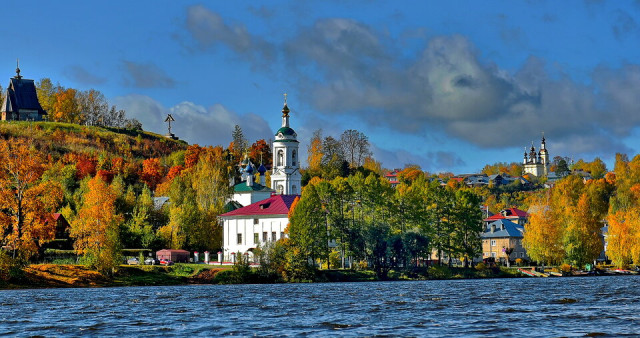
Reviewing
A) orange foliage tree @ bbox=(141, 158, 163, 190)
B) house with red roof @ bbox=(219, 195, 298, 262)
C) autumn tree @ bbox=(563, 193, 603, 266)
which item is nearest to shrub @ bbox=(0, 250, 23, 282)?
house with red roof @ bbox=(219, 195, 298, 262)

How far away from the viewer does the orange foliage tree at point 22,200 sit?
7381 cm

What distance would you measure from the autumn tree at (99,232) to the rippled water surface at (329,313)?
14.7 metres

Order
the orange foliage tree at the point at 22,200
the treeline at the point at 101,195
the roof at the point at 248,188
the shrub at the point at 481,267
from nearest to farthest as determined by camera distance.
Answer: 1. the orange foliage tree at the point at 22,200
2. the treeline at the point at 101,195
3. the shrub at the point at 481,267
4. the roof at the point at 248,188

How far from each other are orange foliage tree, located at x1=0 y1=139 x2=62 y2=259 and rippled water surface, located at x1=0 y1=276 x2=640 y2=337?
319 inches

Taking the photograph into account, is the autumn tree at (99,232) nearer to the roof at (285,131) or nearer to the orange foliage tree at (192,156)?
the roof at (285,131)

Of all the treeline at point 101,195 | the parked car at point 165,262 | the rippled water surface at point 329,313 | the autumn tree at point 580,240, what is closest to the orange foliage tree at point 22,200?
the treeline at point 101,195

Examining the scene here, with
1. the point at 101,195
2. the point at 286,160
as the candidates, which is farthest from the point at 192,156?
the point at 101,195

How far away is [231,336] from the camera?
36.7 m

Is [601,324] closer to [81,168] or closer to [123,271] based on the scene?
[123,271]

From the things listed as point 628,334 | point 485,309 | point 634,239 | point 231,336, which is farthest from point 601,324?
point 634,239

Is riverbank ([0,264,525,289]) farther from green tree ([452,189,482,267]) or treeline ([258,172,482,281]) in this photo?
green tree ([452,189,482,267])

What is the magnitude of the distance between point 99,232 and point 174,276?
27.3 ft

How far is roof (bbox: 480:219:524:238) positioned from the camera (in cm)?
13400

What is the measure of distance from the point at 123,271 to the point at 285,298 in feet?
96.5
